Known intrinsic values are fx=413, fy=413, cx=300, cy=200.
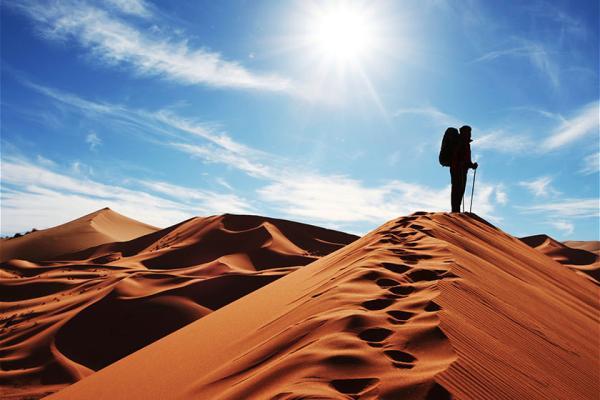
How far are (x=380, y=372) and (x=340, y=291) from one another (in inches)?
53.7

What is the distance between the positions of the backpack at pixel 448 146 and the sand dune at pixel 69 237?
22.9 meters

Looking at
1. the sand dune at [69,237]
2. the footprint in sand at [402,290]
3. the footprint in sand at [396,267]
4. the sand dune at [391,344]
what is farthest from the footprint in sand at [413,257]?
the sand dune at [69,237]

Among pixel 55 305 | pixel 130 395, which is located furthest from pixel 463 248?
pixel 55 305

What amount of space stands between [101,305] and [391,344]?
7.53 metres

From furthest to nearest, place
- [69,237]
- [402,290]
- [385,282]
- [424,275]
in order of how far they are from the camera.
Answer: [69,237] < [424,275] < [385,282] < [402,290]

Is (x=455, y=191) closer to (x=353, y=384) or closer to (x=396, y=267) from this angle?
(x=396, y=267)

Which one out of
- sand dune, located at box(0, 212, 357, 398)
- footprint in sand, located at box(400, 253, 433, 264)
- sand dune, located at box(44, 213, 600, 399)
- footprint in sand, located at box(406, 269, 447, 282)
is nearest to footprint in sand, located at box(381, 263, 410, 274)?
sand dune, located at box(44, 213, 600, 399)

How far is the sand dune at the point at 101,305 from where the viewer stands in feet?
21.4

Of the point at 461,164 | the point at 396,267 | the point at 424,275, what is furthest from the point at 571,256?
the point at 424,275

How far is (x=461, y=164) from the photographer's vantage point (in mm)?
8797

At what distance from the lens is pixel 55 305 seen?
9.17 m

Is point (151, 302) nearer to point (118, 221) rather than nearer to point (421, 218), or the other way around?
point (421, 218)

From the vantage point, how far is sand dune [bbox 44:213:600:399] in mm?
1910

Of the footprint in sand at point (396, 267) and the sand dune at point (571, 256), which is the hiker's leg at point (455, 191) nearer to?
the footprint in sand at point (396, 267)
